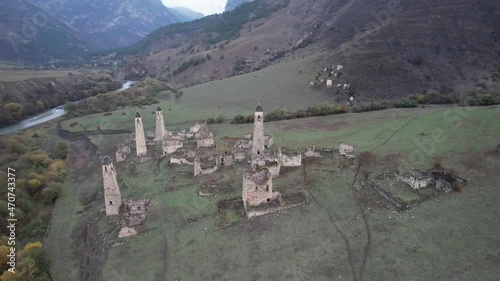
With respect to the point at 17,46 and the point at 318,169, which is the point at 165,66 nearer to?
the point at 17,46

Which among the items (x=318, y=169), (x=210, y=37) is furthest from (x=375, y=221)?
(x=210, y=37)

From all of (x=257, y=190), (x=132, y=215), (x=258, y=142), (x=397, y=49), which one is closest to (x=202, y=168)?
(x=258, y=142)

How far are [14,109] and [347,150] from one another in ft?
252

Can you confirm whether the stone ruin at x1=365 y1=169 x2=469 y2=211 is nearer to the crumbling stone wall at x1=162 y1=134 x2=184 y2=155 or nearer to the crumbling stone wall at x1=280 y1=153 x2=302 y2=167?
the crumbling stone wall at x1=280 y1=153 x2=302 y2=167

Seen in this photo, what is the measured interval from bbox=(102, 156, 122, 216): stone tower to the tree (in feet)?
207

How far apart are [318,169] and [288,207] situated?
7254 mm

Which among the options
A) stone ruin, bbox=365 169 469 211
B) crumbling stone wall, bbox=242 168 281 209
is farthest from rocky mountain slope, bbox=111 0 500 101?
crumbling stone wall, bbox=242 168 281 209

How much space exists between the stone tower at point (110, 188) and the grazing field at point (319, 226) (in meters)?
1.31

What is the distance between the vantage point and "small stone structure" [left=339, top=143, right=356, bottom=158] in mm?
39619

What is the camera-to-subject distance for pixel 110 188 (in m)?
34.6

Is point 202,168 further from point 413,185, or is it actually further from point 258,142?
point 413,185

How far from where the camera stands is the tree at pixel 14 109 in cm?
8375

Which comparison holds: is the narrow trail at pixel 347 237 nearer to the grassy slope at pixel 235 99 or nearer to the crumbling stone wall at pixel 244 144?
the crumbling stone wall at pixel 244 144

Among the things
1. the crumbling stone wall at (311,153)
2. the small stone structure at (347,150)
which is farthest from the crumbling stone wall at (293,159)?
the small stone structure at (347,150)
